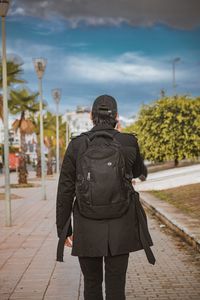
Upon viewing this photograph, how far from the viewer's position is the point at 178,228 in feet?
34.8

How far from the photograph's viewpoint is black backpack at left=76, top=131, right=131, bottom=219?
3.54 m

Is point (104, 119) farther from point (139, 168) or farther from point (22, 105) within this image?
point (22, 105)

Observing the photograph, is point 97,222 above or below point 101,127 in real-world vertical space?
below

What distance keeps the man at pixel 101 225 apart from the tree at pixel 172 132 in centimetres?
2868

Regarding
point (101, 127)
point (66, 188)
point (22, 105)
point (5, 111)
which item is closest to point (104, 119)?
point (101, 127)

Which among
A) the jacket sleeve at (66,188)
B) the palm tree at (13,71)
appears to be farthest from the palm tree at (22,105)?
the jacket sleeve at (66,188)

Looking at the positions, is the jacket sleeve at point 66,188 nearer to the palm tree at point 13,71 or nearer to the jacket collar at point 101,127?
the jacket collar at point 101,127

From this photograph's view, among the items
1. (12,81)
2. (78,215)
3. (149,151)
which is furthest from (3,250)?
(149,151)

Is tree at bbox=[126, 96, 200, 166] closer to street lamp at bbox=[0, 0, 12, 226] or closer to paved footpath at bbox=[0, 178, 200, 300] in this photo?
street lamp at bbox=[0, 0, 12, 226]

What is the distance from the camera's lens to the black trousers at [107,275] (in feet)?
12.1

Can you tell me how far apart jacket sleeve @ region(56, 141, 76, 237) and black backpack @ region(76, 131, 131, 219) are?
0.42 ft

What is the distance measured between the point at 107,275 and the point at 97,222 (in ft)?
1.28

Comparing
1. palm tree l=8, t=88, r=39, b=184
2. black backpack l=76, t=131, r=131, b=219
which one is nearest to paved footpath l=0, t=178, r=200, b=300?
black backpack l=76, t=131, r=131, b=219

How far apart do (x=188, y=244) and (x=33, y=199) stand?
12.5 meters
